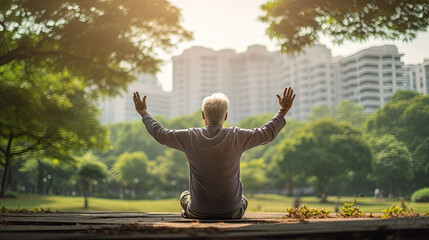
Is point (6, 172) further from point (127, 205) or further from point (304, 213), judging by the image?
point (127, 205)

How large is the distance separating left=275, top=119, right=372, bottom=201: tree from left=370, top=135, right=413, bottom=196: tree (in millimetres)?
5343

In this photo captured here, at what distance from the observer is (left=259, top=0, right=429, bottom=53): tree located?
7156 mm

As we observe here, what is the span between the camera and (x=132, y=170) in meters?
49.1

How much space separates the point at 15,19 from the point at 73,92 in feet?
14.6

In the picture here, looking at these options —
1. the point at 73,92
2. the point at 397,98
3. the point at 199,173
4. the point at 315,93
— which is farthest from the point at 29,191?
the point at 315,93

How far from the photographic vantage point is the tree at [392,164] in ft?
58.3

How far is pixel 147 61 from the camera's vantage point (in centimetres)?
1035

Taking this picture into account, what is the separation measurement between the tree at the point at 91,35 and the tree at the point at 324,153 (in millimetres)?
25676

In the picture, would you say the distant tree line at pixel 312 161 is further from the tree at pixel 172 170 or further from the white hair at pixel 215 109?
the white hair at pixel 215 109

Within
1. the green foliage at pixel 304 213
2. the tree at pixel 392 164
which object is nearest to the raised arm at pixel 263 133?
the green foliage at pixel 304 213

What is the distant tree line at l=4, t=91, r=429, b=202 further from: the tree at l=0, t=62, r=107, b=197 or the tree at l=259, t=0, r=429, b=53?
the tree at l=259, t=0, r=429, b=53

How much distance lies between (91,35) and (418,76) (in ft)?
40.4

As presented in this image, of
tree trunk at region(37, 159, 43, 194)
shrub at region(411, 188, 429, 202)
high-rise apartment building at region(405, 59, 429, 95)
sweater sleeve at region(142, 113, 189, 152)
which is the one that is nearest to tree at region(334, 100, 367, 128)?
shrub at region(411, 188, 429, 202)

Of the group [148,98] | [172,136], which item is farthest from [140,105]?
[148,98]
